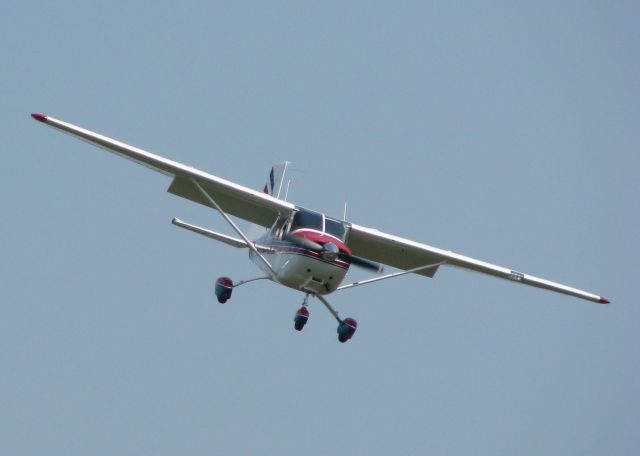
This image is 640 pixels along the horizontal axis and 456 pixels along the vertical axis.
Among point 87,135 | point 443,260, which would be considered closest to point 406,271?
point 443,260

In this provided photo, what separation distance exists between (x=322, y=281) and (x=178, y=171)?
14.4 feet

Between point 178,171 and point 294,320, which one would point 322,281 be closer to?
point 294,320

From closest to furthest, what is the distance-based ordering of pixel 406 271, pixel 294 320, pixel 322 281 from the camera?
pixel 322 281, pixel 294 320, pixel 406 271

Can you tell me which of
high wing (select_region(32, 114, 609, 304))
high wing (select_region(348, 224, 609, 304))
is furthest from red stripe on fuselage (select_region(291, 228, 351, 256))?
high wing (select_region(348, 224, 609, 304))

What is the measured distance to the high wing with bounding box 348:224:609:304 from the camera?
3278 centimetres

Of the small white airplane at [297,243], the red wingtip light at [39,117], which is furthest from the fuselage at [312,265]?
the red wingtip light at [39,117]

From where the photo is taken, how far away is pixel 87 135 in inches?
1171

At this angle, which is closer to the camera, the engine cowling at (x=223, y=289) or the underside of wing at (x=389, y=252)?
the engine cowling at (x=223, y=289)

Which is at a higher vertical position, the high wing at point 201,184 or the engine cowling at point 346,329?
the high wing at point 201,184

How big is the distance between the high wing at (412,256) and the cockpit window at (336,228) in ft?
6.32

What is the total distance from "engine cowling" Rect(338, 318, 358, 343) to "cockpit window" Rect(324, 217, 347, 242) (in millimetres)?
2054

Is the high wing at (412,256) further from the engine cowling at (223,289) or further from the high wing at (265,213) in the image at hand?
the engine cowling at (223,289)

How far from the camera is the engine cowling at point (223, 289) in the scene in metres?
31.2

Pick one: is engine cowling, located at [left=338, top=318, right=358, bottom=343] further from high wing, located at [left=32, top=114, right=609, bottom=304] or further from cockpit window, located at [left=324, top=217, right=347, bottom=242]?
high wing, located at [left=32, top=114, right=609, bottom=304]
